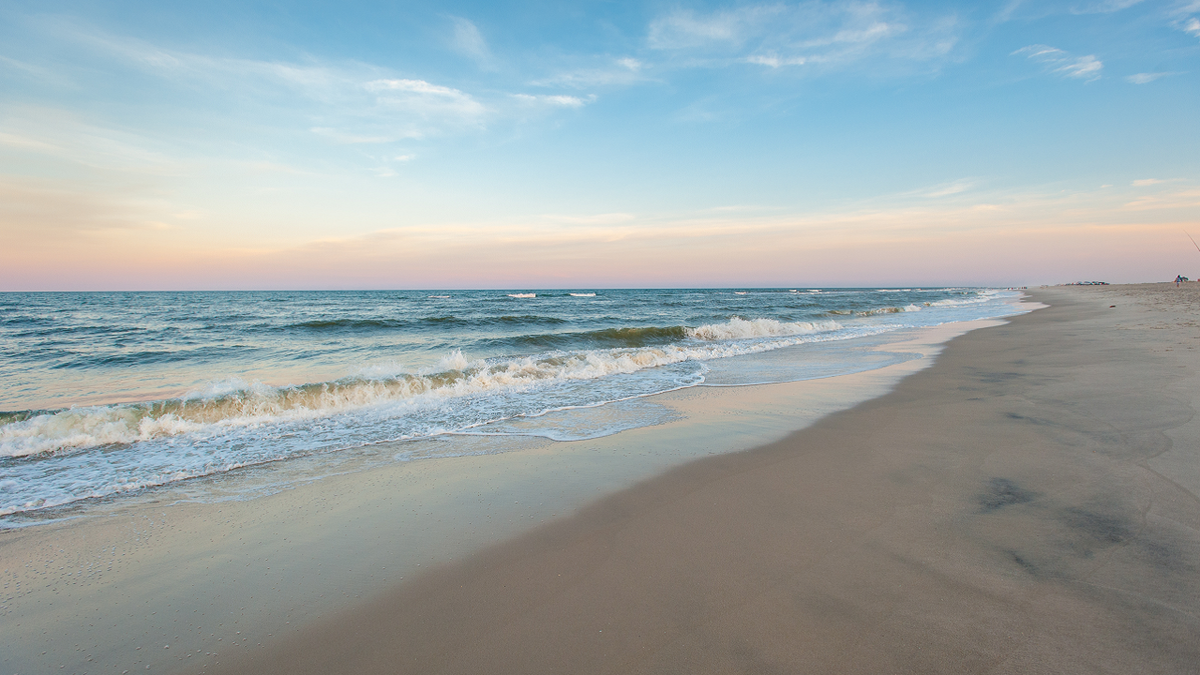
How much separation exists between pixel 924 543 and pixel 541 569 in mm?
2396

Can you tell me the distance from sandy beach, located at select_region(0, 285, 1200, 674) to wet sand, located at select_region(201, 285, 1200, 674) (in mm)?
15

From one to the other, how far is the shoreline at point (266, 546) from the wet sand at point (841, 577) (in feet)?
0.81

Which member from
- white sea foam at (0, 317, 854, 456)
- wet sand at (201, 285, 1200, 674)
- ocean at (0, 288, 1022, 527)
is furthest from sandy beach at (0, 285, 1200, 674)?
white sea foam at (0, 317, 854, 456)

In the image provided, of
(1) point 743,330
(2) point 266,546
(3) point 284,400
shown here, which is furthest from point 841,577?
(1) point 743,330

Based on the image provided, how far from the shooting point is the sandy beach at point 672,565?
2.30 metres

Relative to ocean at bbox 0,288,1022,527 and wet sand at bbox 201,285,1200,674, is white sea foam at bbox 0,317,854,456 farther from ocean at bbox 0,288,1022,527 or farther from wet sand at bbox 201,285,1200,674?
wet sand at bbox 201,285,1200,674

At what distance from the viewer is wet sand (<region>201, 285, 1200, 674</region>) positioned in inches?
87.9

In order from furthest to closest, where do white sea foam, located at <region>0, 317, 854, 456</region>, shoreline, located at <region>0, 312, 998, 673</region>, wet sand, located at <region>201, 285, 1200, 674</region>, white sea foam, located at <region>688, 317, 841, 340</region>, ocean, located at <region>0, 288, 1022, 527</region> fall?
white sea foam, located at <region>688, 317, 841, 340</region>, white sea foam, located at <region>0, 317, 854, 456</region>, ocean, located at <region>0, 288, 1022, 527</region>, shoreline, located at <region>0, 312, 998, 673</region>, wet sand, located at <region>201, 285, 1200, 674</region>

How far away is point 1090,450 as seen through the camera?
457 cm

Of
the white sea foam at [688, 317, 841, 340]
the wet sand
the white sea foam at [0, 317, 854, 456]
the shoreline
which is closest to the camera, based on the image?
the wet sand

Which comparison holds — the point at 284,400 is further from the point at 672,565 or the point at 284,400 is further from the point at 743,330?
the point at 743,330

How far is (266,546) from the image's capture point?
137 inches

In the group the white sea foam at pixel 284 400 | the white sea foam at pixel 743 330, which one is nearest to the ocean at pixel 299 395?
the white sea foam at pixel 284 400

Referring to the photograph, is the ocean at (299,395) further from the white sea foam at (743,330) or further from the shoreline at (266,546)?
the white sea foam at (743,330)
